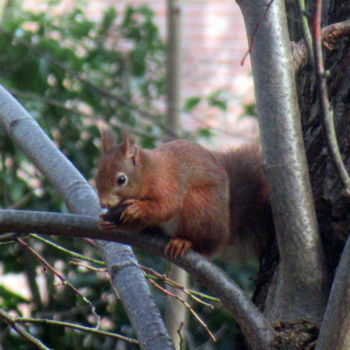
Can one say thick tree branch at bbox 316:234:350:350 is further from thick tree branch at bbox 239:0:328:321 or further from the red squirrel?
the red squirrel

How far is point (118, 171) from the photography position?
1935 millimetres

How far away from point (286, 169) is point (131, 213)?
0.51 m

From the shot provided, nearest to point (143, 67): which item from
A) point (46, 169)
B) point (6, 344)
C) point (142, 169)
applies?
point (6, 344)

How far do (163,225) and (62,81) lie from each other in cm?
151

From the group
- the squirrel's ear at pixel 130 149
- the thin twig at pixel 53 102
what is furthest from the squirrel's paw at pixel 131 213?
the thin twig at pixel 53 102

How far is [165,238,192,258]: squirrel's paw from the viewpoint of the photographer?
5.06ft

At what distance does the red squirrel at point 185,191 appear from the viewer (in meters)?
1.92

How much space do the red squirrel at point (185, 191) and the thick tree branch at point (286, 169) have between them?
0.47 metres

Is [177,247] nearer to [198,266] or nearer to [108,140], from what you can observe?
[198,266]

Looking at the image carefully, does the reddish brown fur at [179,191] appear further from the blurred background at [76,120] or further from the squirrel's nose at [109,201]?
the blurred background at [76,120]

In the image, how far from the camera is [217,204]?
6.48ft

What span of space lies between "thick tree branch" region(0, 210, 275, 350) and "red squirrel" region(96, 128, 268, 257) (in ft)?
1.34

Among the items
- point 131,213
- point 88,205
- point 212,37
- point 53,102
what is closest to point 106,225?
point 88,205

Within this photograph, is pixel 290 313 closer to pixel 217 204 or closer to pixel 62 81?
pixel 217 204
